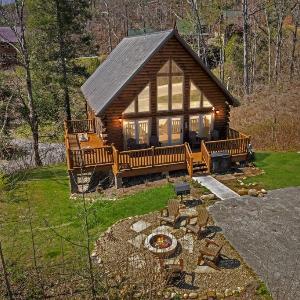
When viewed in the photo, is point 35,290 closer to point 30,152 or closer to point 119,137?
point 119,137

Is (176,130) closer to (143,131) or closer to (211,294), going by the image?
(143,131)

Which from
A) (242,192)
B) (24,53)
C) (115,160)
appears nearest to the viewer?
(242,192)

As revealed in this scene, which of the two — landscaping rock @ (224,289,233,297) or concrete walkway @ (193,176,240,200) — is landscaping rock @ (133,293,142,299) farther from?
concrete walkway @ (193,176,240,200)

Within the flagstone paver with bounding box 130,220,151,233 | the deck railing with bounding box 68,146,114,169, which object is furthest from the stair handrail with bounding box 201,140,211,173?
the flagstone paver with bounding box 130,220,151,233

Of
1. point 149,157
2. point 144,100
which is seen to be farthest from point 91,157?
point 144,100

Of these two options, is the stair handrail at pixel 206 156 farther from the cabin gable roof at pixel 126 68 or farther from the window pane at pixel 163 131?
the cabin gable roof at pixel 126 68

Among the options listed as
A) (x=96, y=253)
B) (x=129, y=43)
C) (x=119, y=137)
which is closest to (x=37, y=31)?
(x=129, y=43)
